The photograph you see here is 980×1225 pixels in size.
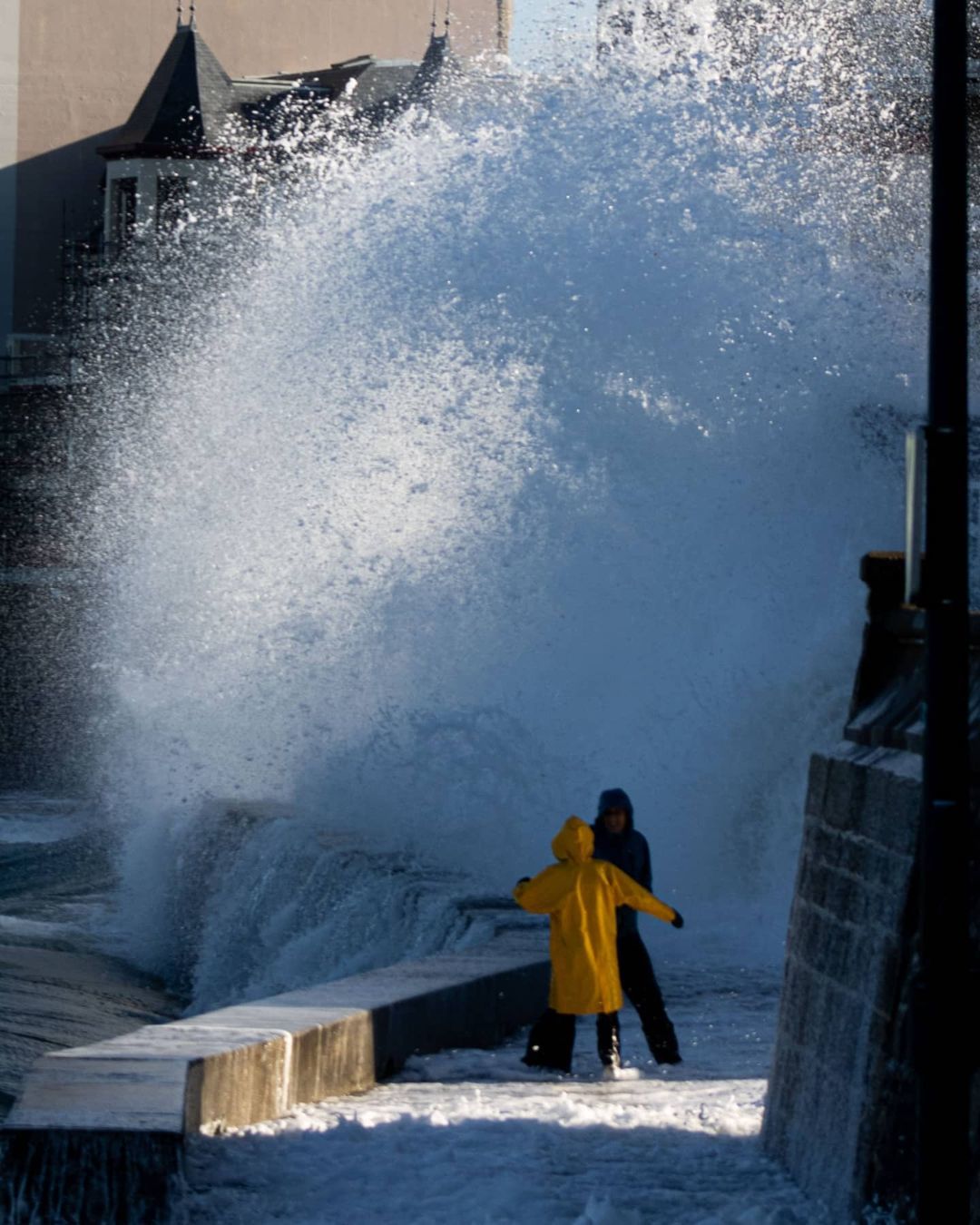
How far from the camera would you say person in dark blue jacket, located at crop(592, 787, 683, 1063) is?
27.5 feet

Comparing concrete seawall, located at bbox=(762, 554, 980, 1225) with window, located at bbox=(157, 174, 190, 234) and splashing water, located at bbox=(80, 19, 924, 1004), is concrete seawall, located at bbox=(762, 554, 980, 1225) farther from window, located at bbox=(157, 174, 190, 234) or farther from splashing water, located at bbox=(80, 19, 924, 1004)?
window, located at bbox=(157, 174, 190, 234)

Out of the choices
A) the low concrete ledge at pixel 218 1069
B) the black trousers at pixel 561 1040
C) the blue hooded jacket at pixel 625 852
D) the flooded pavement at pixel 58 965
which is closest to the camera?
the low concrete ledge at pixel 218 1069

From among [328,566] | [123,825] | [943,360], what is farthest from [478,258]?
[943,360]

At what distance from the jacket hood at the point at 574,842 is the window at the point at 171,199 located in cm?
3282

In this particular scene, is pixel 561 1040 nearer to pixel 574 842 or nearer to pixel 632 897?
pixel 632 897

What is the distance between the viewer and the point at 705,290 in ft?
59.6

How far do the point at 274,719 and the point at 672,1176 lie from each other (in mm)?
11547

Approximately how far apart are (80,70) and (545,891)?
3619cm

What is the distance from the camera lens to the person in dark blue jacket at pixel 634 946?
27.5 ft

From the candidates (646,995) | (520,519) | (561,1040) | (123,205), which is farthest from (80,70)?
(561,1040)

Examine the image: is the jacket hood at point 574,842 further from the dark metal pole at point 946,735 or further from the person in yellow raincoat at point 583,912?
the dark metal pole at point 946,735

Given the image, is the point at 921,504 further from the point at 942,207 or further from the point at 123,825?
the point at 123,825

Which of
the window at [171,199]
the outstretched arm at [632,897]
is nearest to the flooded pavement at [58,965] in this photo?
the outstretched arm at [632,897]

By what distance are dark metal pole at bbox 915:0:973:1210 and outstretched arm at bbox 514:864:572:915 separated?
3.38m
